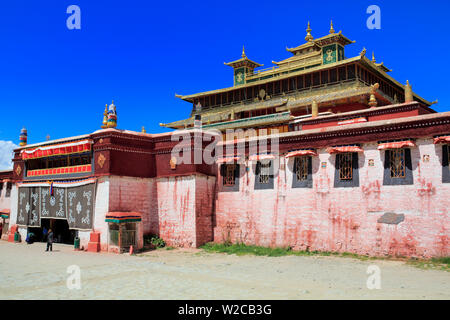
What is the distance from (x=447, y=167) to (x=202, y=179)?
34.4 feet

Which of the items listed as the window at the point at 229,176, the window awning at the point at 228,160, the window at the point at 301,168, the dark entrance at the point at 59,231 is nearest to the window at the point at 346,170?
the window at the point at 301,168

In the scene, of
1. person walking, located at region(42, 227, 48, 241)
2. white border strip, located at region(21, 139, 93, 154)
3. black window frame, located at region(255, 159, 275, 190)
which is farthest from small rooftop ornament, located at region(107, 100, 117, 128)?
person walking, located at region(42, 227, 48, 241)

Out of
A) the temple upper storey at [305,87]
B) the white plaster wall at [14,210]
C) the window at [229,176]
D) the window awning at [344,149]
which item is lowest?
the white plaster wall at [14,210]

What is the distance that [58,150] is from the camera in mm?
22453

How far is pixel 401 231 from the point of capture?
47.1 ft

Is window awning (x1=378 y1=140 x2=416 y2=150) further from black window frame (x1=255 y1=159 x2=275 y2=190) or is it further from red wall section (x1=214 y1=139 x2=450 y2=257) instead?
black window frame (x1=255 y1=159 x2=275 y2=190)

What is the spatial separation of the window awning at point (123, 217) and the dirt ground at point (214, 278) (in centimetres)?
191

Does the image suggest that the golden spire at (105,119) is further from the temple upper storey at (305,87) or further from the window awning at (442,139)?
the window awning at (442,139)

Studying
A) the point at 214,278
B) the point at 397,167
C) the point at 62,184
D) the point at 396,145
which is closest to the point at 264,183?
the point at 397,167

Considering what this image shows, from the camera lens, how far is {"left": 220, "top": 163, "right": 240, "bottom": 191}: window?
62.6 ft

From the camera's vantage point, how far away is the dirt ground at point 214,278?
31.7ft

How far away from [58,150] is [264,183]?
1227 centimetres

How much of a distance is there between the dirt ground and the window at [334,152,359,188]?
3.02 meters

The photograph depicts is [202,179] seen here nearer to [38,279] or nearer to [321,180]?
[321,180]
